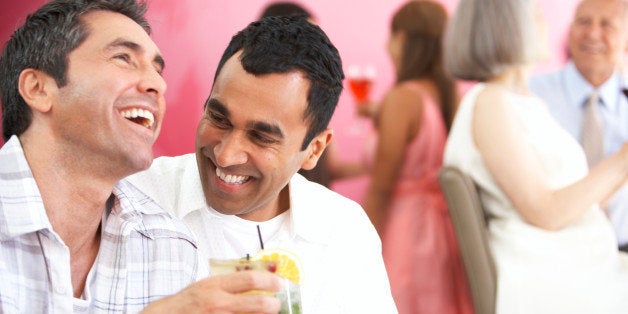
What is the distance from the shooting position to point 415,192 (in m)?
2.79

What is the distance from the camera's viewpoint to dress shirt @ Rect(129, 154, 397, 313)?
174 cm

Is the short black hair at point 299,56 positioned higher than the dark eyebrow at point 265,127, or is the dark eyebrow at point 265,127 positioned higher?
the short black hair at point 299,56

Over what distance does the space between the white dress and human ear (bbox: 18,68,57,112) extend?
5.35ft

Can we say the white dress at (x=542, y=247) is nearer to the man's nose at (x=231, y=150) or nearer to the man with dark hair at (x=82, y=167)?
the man's nose at (x=231, y=150)

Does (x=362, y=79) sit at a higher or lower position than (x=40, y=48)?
higher

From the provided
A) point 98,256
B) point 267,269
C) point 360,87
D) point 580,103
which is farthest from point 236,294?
point 580,103

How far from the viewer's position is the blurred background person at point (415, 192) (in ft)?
9.12

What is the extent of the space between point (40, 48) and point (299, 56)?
54cm

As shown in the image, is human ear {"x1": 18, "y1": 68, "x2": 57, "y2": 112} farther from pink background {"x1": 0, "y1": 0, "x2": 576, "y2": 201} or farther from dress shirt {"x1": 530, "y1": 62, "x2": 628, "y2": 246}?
dress shirt {"x1": 530, "y1": 62, "x2": 628, "y2": 246}

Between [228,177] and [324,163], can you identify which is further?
[324,163]

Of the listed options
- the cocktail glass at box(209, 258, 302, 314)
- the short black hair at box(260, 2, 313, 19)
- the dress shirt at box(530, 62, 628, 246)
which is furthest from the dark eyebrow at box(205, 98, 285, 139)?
the dress shirt at box(530, 62, 628, 246)

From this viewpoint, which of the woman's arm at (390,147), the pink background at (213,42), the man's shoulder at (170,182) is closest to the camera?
the man's shoulder at (170,182)

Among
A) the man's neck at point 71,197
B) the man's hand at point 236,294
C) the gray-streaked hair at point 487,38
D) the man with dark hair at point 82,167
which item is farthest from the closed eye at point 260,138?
the gray-streaked hair at point 487,38

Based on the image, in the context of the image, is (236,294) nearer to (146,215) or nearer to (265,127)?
(146,215)
